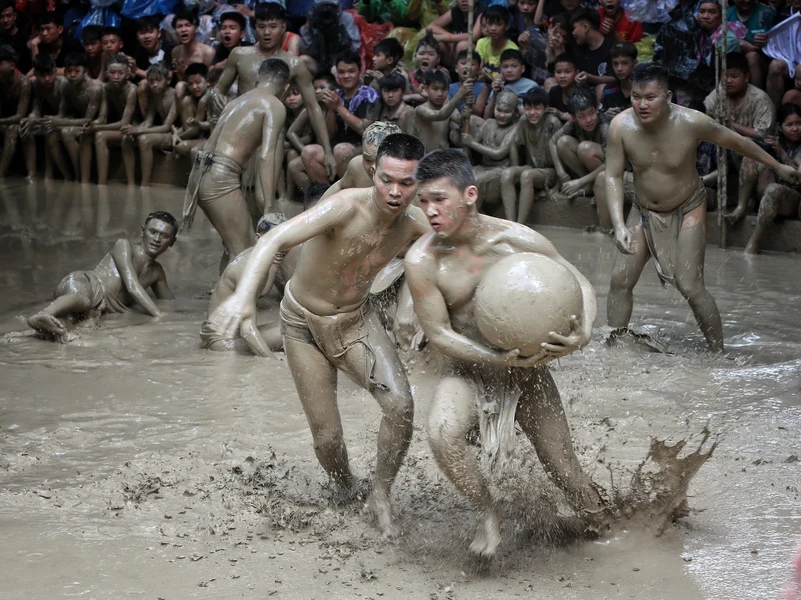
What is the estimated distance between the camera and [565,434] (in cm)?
401

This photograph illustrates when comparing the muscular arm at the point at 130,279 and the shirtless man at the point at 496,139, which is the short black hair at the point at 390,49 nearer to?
the shirtless man at the point at 496,139

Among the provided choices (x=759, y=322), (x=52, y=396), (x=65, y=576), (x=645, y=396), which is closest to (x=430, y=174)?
(x=65, y=576)

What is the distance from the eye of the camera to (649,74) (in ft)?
20.6

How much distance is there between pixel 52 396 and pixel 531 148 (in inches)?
237

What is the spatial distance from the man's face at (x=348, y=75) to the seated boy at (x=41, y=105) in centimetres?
455

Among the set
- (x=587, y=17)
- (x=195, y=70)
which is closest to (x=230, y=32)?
(x=195, y=70)

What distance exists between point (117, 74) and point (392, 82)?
13.7 ft

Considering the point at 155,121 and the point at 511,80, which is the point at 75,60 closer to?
the point at 155,121

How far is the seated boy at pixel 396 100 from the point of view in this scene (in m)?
11.1

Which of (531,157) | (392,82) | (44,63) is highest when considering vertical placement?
(392,82)

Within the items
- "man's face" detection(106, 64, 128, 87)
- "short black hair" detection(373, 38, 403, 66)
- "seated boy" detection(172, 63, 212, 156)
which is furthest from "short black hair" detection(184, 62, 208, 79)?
"short black hair" detection(373, 38, 403, 66)

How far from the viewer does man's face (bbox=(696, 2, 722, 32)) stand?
9.93 metres

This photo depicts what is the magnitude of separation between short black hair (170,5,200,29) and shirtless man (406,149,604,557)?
994 cm

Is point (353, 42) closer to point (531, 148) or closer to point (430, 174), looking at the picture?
point (531, 148)
